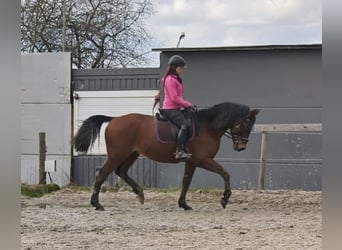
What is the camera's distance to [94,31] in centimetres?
2027

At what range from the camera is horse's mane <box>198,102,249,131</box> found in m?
7.04

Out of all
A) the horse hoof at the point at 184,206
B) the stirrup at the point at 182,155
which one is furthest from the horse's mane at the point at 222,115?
the horse hoof at the point at 184,206

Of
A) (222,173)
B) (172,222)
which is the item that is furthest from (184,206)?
(172,222)

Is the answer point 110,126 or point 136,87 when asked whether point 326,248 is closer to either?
point 110,126

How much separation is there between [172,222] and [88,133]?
214cm

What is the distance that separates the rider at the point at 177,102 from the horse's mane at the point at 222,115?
1.23 feet

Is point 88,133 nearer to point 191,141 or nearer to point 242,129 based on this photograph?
point 191,141

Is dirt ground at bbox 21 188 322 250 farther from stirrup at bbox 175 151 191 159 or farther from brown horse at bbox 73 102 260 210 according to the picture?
stirrup at bbox 175 151 191 159

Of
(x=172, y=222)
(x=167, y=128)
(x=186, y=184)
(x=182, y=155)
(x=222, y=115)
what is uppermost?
(x=222, y=115)

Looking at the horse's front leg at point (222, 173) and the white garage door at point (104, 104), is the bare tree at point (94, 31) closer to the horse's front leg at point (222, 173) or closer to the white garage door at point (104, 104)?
the white garage door at point (104, 104)

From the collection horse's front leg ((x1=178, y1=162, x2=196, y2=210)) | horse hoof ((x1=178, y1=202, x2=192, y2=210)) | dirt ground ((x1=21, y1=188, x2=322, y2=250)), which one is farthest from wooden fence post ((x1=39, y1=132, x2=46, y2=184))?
horse hoof ((x1=178, y1=202, x2=192, y2=210))

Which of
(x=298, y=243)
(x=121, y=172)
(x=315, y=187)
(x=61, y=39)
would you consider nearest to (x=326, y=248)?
→ (x=298, y=243)

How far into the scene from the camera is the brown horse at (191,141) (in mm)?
6957

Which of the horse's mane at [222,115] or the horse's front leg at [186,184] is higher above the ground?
the horse's mane at [222,115]
